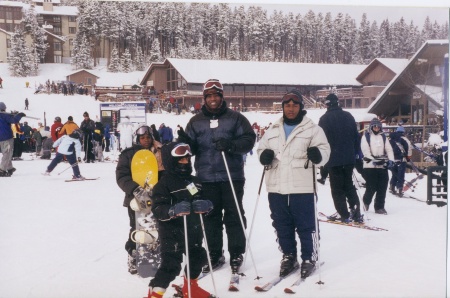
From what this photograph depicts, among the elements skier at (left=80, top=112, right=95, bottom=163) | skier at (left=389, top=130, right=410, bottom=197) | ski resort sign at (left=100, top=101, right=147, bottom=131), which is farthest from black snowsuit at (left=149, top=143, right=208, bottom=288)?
skier at (left=389, top=130, right=410, bottom=197)

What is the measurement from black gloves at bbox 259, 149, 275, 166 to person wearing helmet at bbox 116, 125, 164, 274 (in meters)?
0.69

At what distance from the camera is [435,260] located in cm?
367

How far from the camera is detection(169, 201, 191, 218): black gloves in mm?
2629

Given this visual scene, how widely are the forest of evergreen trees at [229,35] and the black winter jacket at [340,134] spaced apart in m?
0.50

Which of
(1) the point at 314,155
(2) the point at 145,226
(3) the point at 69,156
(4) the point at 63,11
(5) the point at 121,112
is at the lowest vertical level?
(2) the point at 145,226

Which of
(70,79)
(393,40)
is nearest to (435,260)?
(393,40)

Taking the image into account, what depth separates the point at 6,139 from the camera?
591 centimetres

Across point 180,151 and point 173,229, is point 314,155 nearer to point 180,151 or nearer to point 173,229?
point 180,151

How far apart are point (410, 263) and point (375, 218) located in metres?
1.34

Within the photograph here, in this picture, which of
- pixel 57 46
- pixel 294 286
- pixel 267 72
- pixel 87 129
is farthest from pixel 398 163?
pixel 57 46

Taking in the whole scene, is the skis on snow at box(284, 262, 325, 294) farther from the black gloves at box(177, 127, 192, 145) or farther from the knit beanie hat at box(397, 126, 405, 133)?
the knit beanie hat at box(397, 126, 405, 133)

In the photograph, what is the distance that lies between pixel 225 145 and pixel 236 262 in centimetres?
81

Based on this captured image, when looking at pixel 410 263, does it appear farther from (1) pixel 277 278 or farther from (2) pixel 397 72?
(2) pixel 397 72

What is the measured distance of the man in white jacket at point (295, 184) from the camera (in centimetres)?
322
